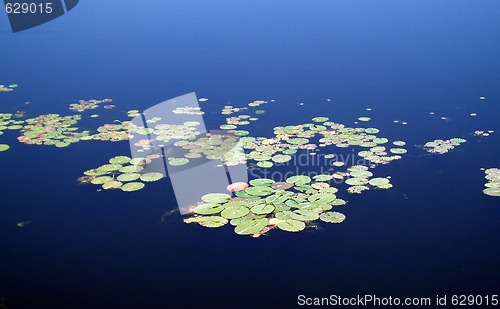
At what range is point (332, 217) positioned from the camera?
251 cm

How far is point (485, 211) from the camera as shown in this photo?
259 cm

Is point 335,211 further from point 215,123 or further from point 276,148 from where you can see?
point 215,123

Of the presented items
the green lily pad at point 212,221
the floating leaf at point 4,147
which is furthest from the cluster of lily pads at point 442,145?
the floating leaf at point 4,147

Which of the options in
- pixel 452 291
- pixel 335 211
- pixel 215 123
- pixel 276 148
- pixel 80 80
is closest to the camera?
pixel 452 291

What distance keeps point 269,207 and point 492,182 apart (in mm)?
1187

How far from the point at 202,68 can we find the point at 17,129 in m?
1.98

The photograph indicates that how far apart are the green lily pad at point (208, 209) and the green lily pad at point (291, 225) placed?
32 cm

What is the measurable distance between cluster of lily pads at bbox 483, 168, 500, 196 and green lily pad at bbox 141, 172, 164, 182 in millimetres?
1654

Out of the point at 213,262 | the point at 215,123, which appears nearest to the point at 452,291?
the point at 213,262

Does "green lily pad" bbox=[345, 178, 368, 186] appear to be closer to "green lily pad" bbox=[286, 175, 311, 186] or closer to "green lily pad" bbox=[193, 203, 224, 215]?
"green lily pad" bbox=[286, 175, 311, 186]

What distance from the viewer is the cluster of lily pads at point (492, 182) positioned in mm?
2738

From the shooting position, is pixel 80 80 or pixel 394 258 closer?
pixel 394 258

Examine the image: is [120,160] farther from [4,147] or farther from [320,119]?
[320,119]

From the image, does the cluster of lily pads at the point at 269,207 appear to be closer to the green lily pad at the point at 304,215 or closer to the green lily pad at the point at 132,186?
the green lily pad at the point at 304,215
